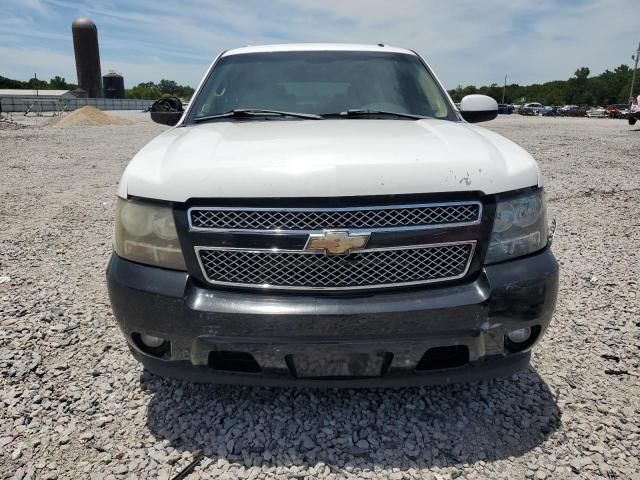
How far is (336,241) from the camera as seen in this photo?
179cm

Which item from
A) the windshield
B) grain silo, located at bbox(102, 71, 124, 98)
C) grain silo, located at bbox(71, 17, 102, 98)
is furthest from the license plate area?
grain silo, located at bbox(102, 71, 124, 98)

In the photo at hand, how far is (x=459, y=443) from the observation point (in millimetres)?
2104

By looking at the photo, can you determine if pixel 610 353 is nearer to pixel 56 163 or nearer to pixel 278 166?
pixel 278 166

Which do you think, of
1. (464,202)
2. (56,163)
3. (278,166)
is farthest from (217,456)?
(56,163)

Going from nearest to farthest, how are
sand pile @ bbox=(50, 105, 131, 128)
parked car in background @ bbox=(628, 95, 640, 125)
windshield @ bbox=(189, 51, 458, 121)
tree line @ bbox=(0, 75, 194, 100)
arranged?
windshield @ bbox=(189, 51, 458, 121), parked car in background @ bbox=(628, 95, 640, 125), sand pile @ bbox=(50, 105, 131, 128), tree line @ bbox=(0, 75, 194, 100)

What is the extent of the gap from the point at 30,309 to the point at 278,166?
250 cm

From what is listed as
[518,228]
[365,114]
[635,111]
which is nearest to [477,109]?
[365,114]

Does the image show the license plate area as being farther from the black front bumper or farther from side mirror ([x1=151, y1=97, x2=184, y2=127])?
side mirror ([x1=151, y1=97, x2=184, y2=127])

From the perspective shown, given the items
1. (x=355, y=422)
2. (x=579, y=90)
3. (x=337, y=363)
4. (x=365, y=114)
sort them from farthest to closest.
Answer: (x=579, y=90) < (x=365, y=114) < (x=355, y=422) < (x=337, y=363)

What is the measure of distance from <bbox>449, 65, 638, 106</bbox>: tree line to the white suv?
93.8m

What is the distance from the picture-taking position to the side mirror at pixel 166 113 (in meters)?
3.56

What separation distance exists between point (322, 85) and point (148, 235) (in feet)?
6.14

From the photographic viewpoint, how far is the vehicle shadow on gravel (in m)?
2.04

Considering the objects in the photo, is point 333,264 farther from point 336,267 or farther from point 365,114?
point 365,114
